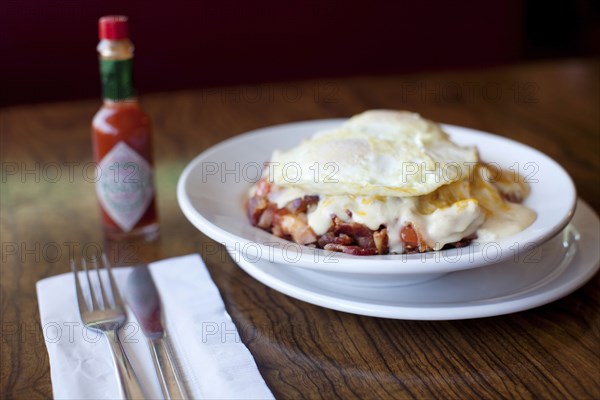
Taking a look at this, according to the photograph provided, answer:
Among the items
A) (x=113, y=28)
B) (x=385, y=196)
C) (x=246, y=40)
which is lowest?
(x=246, y=40)

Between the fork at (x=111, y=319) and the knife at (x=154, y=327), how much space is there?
1.0 inches

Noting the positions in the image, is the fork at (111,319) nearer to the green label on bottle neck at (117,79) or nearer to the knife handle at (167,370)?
the knife handle at (167,370)

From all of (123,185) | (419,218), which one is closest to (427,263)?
(419,218)

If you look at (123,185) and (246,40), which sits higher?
(123,185)

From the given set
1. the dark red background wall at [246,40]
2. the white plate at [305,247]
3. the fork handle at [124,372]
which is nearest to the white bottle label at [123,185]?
the white plate at [305,247]

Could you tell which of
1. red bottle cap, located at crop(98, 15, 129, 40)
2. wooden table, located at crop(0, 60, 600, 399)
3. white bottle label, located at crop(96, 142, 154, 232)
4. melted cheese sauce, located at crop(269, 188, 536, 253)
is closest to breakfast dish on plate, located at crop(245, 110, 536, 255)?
melted cheese sauce, located at crop(269, 188, 536, 253)

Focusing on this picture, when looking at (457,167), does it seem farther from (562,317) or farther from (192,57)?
(192,57)

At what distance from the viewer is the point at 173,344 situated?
3.13 ft

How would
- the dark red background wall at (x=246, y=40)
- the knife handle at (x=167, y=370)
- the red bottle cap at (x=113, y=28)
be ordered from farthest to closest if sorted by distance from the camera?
the dark red background wall at (x=246, y=40) → the red bottle cap at (x=113, y=28) → the knife handle at (x=167, y=370)

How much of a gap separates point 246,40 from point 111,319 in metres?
2.31

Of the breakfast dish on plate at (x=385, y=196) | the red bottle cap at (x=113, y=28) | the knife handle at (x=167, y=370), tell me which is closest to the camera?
the knife handle at (x=167, y=370)

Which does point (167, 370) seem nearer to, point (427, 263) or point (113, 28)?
point (427, 263)

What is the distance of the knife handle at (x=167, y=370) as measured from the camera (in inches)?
33.1

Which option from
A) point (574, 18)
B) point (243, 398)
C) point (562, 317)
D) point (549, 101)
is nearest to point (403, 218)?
point (562, 317)
